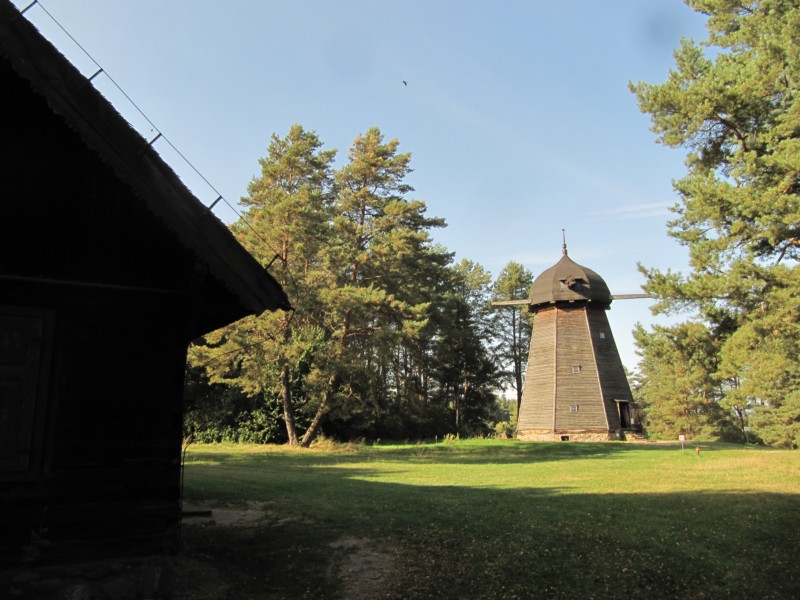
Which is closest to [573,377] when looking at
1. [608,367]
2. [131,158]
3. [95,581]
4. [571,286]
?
[608,367]

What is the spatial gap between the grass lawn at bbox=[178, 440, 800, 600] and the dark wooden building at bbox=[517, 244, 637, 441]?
22.5 metres

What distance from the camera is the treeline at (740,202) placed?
1623 centimetres

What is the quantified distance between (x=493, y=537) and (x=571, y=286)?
113 feet

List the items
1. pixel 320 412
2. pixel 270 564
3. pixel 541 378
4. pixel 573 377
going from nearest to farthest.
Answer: pixel 270 564
pixel 320 412
pixel 573 377
pixel 541 378

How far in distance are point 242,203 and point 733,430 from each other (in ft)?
196

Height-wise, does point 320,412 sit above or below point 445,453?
above

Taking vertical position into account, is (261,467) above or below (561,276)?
below

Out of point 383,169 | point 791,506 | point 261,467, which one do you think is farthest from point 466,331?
point 791,506

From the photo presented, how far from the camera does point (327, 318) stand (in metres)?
33.8

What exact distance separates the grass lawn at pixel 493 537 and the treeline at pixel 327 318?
1044 cm

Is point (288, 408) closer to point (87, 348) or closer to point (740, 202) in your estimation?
point (740, 202)

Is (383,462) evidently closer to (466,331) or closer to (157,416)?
(157,416)

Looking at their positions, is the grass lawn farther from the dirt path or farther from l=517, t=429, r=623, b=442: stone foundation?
l=517, t=429, r=623, b=442: stone foundation

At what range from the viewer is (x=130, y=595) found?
18.3 ft
